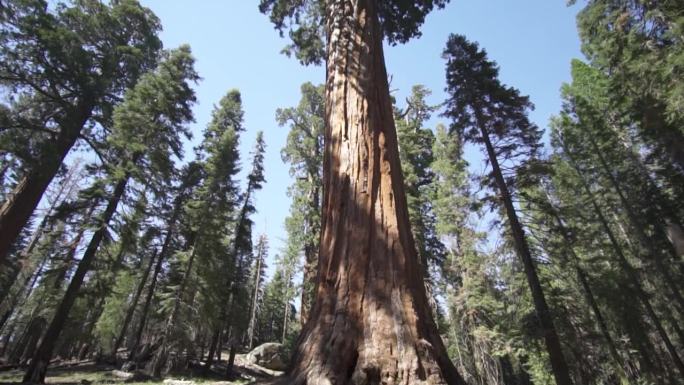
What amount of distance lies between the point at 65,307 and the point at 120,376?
5.33 meters

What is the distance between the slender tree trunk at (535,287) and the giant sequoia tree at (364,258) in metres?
7.80

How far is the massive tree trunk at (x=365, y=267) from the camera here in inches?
91.4

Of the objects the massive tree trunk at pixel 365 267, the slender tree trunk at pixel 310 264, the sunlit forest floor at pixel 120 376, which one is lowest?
the sunlit forest floor at pixel 120 376

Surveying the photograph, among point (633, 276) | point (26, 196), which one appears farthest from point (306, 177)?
point (633, 276)

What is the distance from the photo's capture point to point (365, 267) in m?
2.80

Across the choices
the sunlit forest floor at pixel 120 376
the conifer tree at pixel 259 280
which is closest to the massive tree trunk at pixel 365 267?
the sunlit forest floor at pixel 120 376

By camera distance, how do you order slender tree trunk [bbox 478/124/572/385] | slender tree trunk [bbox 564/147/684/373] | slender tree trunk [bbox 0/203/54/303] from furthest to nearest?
slender tree trunk [bbox 0/203/54/303] → slender tree trunk [bbox 564/147/684/373] → slender tree trunk [bbox 478/124/572/385]

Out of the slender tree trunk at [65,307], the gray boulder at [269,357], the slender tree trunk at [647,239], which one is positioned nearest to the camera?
the slender tree trunk at [65,307]

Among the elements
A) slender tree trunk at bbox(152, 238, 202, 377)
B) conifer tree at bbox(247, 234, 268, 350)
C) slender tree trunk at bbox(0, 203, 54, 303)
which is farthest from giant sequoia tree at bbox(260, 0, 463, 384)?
conifer tree at bbox(247, 234, 268, 350)

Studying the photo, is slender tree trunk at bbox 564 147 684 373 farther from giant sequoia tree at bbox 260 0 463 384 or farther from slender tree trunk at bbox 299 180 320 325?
giant sequoia tree at bbox 260 0 463 384

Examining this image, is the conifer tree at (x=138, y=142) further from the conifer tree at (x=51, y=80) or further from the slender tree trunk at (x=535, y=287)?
the slender tree trunk at (x=535, y=287)

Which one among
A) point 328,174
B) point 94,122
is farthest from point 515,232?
point 94,122

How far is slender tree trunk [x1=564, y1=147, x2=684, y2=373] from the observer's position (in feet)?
53.2

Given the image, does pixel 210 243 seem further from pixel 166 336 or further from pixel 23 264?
pixel 23 264
